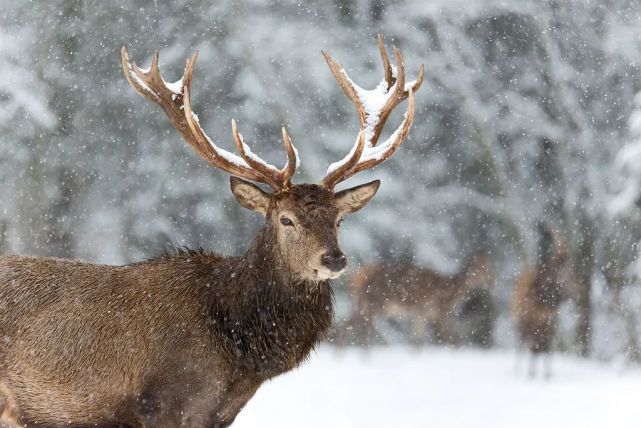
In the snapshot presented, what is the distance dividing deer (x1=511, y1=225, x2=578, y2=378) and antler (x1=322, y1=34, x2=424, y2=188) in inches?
252

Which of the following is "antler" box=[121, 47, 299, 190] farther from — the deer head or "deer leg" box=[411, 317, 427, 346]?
"deer leg" box=[411, 317, 427, 346]

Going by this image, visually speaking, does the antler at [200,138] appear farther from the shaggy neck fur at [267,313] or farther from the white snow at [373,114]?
the white snow at [373,114]

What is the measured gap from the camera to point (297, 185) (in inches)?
232

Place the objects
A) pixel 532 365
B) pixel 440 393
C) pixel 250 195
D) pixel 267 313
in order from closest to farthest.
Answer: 1. pixel 267 313
2. pixel 250 195
3. pixel 440 393
4. pixel 532 365

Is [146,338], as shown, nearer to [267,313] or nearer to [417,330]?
[267,313]

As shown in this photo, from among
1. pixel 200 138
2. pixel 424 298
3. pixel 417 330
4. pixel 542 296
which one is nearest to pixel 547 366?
pixel 542 296

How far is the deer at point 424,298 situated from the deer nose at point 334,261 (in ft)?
27.0

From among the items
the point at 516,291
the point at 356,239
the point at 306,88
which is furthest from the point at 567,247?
the point at 306,88

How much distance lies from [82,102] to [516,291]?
20.8ft

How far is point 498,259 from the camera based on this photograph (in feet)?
48.8

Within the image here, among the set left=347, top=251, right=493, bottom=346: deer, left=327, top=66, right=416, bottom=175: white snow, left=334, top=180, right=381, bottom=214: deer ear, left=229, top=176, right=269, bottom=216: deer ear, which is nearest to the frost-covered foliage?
left=347, top=251, right=493, bottom=346: deer

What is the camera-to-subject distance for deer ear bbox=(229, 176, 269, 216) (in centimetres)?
594

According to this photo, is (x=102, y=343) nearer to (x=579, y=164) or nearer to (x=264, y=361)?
(x=264, y=361)

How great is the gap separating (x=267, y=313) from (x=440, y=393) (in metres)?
5.68
